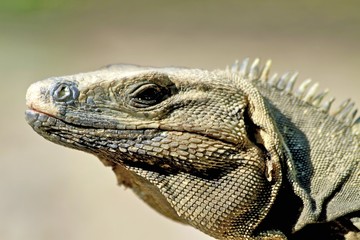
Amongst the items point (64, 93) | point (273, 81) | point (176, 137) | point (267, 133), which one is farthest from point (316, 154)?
point (64, 93)

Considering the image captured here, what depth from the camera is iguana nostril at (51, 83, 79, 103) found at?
2256 mm

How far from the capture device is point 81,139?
226 cm

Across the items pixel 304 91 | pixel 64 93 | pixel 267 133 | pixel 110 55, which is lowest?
pixel 110 55

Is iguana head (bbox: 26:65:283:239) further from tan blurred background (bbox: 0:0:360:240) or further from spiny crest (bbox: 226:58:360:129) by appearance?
tan blurred background (bbox: 0:0:360:240)

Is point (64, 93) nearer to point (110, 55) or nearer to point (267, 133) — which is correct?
point (267, 133)

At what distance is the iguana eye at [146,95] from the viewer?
90.0 inches

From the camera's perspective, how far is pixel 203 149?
88.9 inches

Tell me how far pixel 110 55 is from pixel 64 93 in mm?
7255

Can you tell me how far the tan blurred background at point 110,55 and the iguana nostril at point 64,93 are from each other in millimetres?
2096

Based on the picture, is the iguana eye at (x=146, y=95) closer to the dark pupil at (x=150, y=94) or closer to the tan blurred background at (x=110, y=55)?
the dark pupil at (x=150, y=94)

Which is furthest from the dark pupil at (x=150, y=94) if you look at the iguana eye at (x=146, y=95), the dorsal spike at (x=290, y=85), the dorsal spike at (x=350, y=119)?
the dorsal spike at (x=350, y=119)

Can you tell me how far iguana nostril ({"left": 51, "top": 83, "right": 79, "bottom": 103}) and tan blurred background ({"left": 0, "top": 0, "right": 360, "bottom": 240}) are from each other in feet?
6.88

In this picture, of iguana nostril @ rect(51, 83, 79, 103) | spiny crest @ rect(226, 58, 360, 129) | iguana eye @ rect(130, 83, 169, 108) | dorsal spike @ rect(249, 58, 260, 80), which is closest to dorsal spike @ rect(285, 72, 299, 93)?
spiny crest @ rect(226, 58, 360, 129)

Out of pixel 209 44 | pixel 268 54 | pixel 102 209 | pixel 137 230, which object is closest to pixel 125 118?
pixel 137 230
